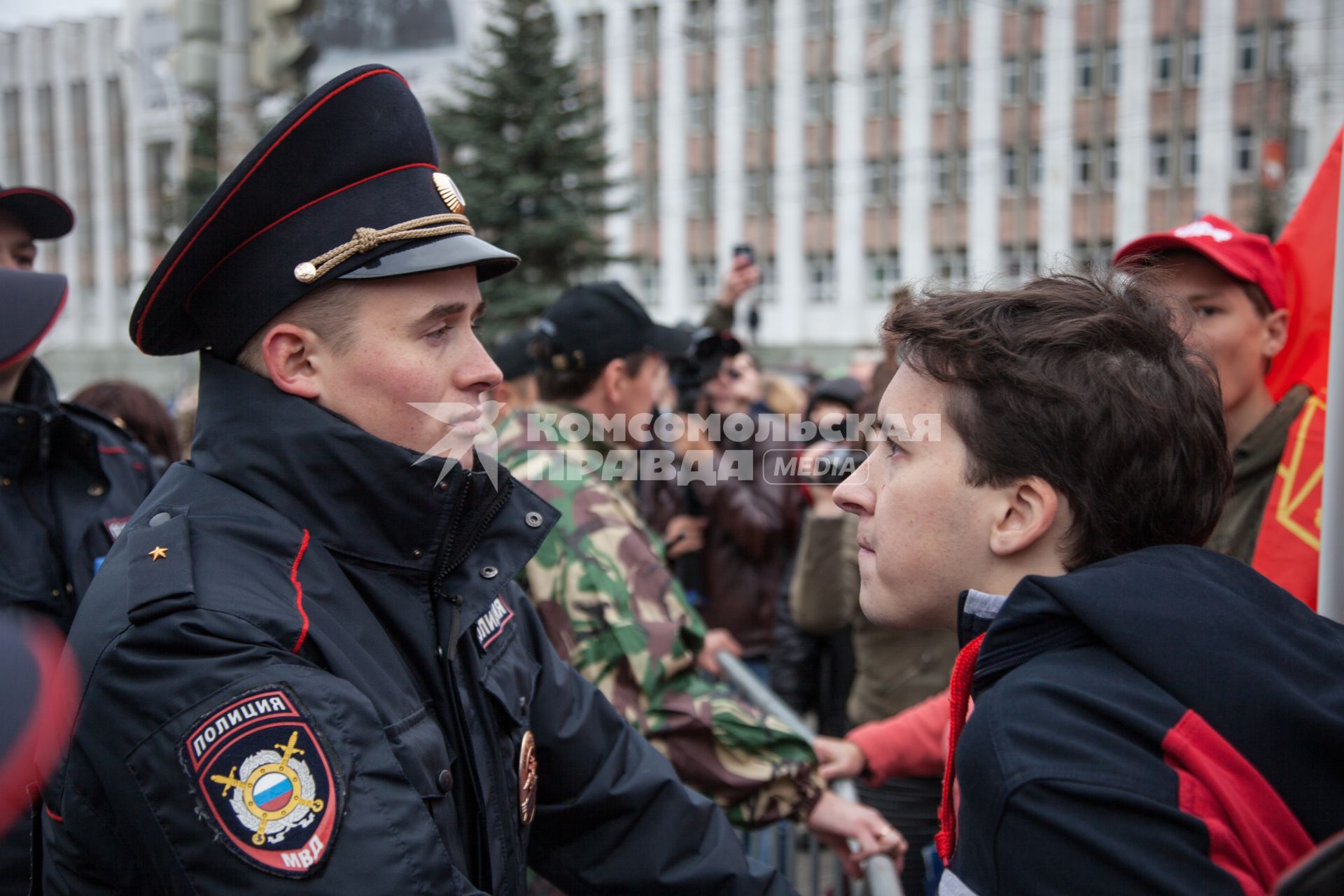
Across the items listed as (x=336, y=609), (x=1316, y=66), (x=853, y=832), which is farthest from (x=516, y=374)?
(x=1316, y=66)

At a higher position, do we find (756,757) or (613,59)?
(613,59)

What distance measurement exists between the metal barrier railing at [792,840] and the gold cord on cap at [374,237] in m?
1.68

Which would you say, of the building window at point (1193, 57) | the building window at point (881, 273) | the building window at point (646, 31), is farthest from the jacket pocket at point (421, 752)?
the building window at point (646, 31)

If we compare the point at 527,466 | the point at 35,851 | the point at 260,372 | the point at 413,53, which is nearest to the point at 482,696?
the point at 260,372

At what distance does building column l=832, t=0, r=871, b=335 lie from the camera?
36375 mm

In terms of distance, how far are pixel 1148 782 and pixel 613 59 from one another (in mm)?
40748

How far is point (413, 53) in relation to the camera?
37.8 m

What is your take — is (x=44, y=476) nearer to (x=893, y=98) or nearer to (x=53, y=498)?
(x=53, y=498)

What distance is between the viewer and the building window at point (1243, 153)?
32125mm

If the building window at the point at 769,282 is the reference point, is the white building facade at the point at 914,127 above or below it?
above

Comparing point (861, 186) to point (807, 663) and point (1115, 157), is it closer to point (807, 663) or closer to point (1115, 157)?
point (1115, 157)

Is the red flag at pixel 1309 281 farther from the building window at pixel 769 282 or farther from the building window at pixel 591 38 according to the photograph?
the building window at pixel 591 38

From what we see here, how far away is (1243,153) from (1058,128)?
5.54 metres

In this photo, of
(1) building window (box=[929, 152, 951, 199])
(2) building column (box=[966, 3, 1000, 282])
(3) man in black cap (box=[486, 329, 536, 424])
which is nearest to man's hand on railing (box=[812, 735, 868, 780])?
(3) man in black cap (box=[486, 329, 536, 424])
